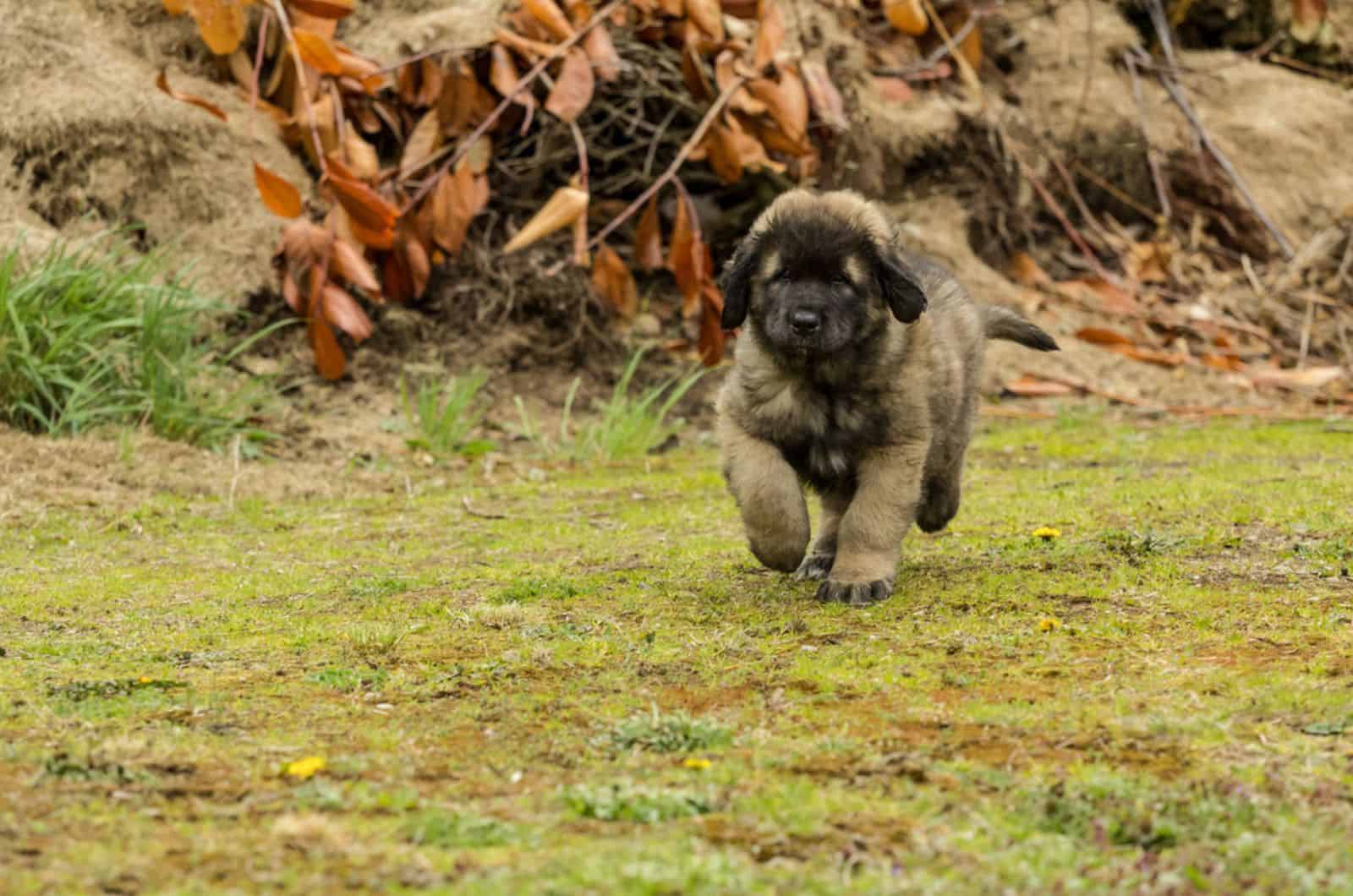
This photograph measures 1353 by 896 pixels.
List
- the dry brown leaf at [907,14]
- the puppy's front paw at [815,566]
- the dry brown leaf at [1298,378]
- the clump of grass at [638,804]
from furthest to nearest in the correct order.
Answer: the dry brown leaf at [1298,378]
the dry brown leaf at [907,14]
the puppy's front paw at [815,566]
the clump of grass at [638,804]

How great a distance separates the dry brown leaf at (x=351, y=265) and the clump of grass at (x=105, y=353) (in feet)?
1.77

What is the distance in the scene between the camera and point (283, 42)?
841cm

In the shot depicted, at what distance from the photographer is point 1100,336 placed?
33.2 ft

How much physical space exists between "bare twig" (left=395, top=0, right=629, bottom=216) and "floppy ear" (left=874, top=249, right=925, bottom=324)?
375cm

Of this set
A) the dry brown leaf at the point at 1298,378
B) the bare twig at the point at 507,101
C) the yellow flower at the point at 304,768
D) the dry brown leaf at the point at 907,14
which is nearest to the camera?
the yellow flower at the point at 304,768

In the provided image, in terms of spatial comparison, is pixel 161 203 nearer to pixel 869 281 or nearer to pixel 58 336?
pixel 58 336

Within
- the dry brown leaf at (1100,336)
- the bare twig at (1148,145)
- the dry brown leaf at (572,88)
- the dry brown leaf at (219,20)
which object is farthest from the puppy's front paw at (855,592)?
the bare twig at (1148,145)

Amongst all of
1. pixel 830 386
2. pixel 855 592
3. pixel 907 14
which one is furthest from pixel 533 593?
pixel 907 14

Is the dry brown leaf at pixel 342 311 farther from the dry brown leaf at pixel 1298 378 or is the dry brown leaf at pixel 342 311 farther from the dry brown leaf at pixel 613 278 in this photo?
the dry brown leaf at pixel 1298 378

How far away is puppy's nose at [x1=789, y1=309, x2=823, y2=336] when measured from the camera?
475 cm

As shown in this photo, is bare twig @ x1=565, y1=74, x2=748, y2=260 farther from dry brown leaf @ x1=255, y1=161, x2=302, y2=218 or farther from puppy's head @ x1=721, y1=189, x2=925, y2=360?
puppy's head @ x1=721, y1=189, x2=925, y2=360

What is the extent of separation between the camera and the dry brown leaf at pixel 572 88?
8.12 meters

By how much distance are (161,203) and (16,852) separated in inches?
251

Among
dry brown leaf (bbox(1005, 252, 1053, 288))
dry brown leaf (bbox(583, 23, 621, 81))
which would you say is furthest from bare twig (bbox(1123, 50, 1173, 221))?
dry brown leaf (bbox(583, 23, 621, 81))
